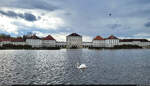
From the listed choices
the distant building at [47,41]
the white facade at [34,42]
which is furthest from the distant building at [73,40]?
the white facade at [34,42]

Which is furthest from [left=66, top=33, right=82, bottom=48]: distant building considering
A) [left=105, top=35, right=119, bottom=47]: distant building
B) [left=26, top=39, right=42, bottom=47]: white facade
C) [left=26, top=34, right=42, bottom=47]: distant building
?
[left=105, top=35, right=119, bottom=47]: distant building

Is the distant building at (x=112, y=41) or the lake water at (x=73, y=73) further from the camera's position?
the distant building at (x=112, y=41)

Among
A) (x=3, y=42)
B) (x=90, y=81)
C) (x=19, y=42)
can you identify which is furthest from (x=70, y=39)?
(x=90, y=81)

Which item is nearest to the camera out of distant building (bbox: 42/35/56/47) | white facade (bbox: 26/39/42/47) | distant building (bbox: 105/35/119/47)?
white facade (bbox: 26/39/42/47)

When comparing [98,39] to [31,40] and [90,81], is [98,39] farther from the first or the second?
[90,81]

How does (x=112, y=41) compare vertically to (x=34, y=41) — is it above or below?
below

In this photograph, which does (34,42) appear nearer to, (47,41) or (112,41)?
(47,41)

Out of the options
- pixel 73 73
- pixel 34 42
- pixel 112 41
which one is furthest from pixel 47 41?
pixel 73 73

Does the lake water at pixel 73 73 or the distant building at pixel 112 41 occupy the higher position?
the distant building at pixel 112 41

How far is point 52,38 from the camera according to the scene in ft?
655

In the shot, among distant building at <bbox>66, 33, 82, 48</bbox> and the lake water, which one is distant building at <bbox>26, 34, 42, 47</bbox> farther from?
the lake water

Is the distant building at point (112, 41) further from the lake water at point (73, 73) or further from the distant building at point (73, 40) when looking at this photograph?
the lake water at point (73, 73)

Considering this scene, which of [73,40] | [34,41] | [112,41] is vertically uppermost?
[73,40]

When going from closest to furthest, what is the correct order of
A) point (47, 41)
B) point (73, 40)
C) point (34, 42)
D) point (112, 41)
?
1. point (34, 42)
2. point (73, 40)
3. point (112, 41)
4. point (47, 41)
